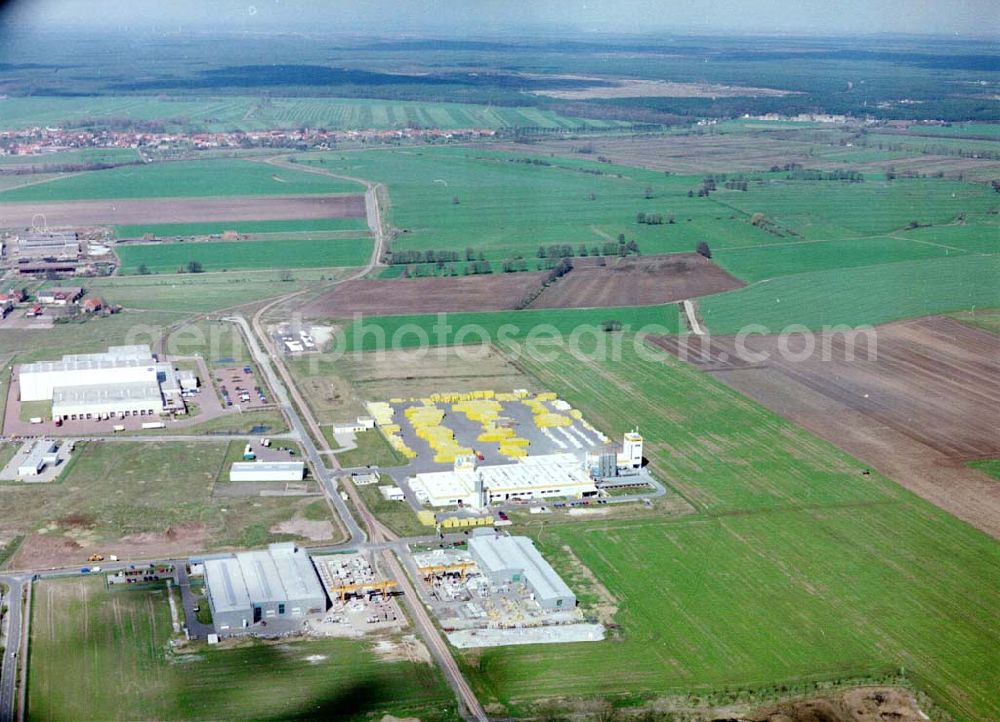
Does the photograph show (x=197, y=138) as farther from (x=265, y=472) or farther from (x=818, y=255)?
(x=265, y=472)

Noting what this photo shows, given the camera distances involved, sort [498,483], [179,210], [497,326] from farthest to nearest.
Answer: [179,210] → [497,326] → [498,483]

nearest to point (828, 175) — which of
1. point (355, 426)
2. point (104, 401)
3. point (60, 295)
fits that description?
point (60, 295)

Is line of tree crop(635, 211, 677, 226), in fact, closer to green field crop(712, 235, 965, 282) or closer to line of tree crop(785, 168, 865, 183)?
green field crop(712, 235, 965, 282)

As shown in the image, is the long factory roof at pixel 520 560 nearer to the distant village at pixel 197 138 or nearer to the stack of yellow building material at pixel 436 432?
the stack of yellow building material at pixel 436 432

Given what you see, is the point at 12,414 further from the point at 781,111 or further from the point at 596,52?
the point at 596,52

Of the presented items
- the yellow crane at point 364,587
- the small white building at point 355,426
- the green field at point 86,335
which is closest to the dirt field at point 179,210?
the green field at point 86,335

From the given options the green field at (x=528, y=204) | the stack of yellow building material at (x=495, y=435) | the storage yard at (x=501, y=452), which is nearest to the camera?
the storage yard at (x=501, y=452)
